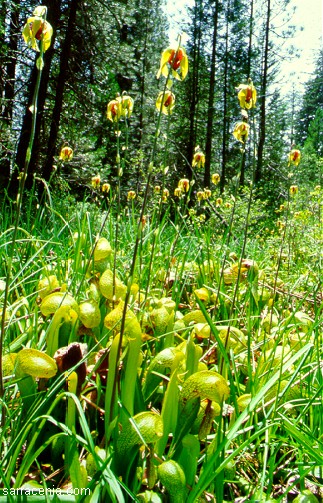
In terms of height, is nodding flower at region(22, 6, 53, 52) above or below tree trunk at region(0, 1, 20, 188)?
below

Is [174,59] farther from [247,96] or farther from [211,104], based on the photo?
[211,104]

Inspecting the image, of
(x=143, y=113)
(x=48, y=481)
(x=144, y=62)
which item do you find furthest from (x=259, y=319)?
(x=144, y=62)

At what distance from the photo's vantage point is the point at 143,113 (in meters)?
19.2

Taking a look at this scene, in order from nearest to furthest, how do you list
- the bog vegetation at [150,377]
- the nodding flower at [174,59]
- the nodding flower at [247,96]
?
the bog vegetation at [150,377] → the nodding flower at [174,59] → the nodding flower at [247,96]

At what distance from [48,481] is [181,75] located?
35.3 inches

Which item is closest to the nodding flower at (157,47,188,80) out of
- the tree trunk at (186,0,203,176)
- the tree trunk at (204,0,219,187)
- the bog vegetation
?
the bog vegetation

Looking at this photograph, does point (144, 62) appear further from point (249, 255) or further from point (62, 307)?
point (62, 307)

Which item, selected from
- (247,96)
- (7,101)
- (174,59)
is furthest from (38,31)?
(7,101)

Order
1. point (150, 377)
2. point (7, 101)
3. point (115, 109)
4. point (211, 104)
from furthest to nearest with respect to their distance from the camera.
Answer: point (211, 104), point (7, 101), point (115, 109), point (150, 377)

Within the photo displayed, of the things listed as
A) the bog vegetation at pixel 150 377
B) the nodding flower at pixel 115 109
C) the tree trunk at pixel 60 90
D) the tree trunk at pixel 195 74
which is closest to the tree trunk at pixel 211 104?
the tree trunk at pixel 195 74

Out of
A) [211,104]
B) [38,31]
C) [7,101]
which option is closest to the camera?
[38,31]

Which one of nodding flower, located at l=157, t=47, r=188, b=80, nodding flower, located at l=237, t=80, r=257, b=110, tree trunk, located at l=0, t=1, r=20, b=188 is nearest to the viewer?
nodding flower, located at l=157, t=47, r=188, b=80

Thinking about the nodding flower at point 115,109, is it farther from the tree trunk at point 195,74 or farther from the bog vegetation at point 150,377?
the tree trunk at point 195,74

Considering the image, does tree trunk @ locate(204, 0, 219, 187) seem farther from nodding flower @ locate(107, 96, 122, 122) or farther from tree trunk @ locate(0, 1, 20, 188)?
nodding flower @ locate(107, 96, 122, 122)
